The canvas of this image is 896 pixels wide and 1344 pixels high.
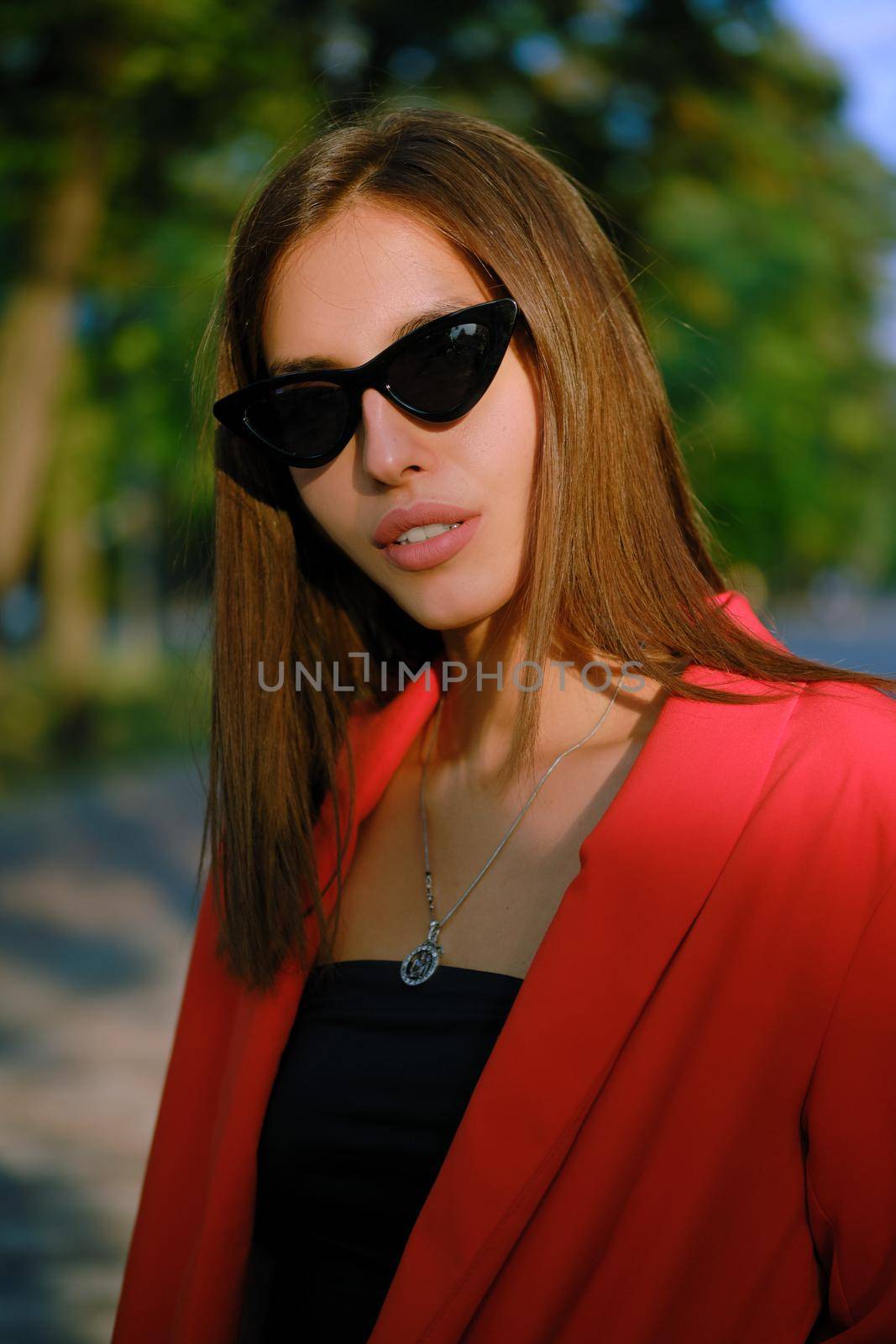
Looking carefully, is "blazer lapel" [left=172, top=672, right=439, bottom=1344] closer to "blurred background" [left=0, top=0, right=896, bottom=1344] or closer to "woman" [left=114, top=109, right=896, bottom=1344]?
"woman" [left=114, top=109, right=896, bottom=1344]

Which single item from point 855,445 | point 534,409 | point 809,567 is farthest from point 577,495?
point 809,567

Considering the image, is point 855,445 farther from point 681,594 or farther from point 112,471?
point 681,594

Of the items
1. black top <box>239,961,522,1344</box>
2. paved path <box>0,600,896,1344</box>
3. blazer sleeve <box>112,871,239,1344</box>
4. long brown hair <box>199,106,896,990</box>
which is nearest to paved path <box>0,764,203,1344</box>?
paved path <box>0,600,896,1344</box>

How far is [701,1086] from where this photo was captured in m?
1.45

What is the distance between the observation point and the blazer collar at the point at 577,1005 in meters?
1.46

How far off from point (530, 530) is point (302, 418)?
367 millimetres

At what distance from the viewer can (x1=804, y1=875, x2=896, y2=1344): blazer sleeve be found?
135 centimetres

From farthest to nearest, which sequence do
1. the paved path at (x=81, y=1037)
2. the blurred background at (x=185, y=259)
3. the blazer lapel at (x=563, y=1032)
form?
the blurred background at (x=185, y=259) → the paved path at (x=81, y=1037) → the blazer lapel at (x=563, y=1032)

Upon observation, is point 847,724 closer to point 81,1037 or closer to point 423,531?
point 423,531

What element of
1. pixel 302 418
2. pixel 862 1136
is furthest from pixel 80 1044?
pixel 862 1136

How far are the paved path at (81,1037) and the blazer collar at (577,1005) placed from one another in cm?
38
